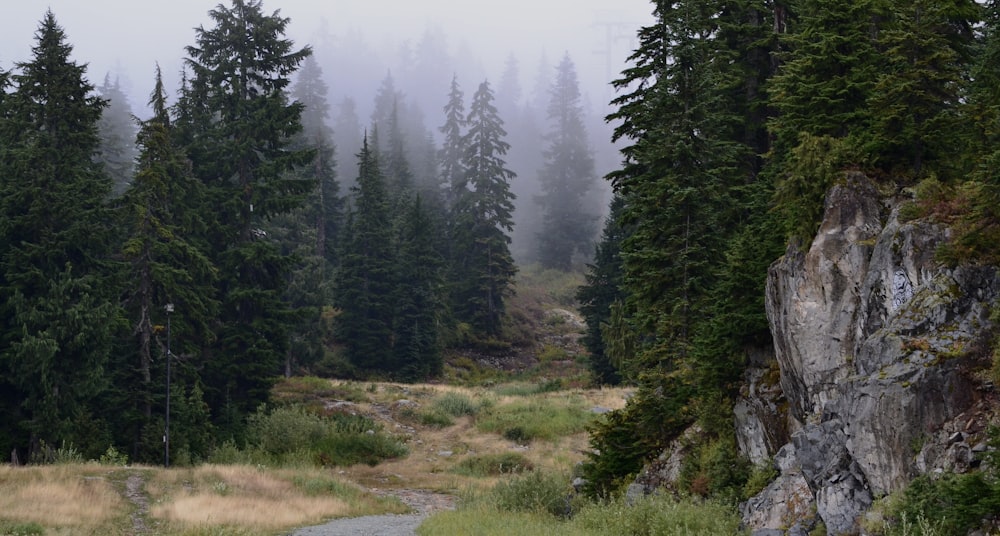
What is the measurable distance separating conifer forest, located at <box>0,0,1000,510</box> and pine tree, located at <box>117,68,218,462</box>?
125 millimetres

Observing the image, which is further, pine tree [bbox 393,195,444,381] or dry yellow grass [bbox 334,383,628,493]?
pine tree [bbox 393,195,444,381]

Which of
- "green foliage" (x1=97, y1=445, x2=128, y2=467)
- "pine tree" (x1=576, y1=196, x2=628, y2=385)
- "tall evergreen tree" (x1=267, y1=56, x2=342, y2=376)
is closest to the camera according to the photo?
"green foliage" (x1=97, y1=445, x2=128, y2=467)

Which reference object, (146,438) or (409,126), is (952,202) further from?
(409,126)

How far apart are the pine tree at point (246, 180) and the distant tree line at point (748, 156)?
20990 mm

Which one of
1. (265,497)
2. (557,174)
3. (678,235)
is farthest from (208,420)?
(557,174)

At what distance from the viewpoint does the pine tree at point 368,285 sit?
53844mm

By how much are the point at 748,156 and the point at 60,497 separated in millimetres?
21314

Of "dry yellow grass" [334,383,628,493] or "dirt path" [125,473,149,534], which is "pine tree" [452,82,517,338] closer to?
"dry yellow grass" [334,383,628,493]

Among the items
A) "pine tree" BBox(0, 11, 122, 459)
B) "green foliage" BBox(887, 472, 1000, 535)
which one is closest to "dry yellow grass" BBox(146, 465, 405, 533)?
Answer: "pine tree" BBox(0, 11, 122, 459)

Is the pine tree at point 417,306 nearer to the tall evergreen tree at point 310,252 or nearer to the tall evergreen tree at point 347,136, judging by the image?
the tall evergreen tree at point 310,252

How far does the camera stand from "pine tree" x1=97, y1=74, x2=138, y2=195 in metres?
69.1

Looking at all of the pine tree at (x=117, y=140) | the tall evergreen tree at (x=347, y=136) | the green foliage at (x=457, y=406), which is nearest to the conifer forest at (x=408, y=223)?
the green foliage at (x=457, y=406)

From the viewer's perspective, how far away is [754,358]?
1628 centimetres

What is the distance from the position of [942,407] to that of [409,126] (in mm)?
121476
